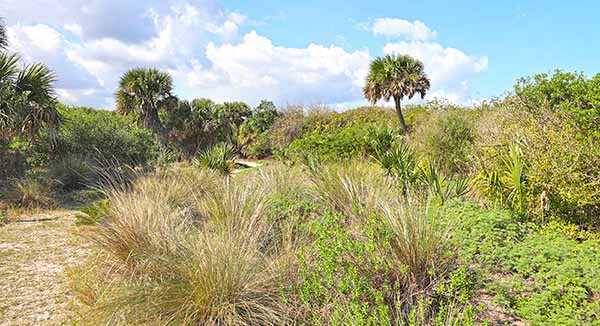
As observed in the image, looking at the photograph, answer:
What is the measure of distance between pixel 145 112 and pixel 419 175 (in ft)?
54.4

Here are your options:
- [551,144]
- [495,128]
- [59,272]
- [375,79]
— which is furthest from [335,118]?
[59,272]

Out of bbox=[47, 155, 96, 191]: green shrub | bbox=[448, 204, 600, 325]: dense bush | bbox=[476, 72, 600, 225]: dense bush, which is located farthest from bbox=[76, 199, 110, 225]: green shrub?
bbox=[47, 155, 96, 191]: green shrub

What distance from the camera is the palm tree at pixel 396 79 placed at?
1619 cm

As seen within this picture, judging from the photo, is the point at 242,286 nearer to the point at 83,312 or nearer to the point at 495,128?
the point at 83,312

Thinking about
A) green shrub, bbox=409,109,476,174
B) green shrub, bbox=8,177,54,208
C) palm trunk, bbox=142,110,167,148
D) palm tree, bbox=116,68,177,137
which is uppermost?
palm tree, bbox=116,68,177,137

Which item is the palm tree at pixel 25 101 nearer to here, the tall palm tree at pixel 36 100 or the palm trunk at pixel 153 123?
the tall palm tree at pixel 36 100

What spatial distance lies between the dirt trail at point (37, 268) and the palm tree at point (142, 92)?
12.9m

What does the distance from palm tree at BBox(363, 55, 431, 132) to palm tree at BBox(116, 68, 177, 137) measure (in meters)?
10.6

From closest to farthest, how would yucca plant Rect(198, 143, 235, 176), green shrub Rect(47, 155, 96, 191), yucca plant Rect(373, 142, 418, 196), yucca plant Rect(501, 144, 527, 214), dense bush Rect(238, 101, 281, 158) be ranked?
yucca plant Rect(501, 144, 527, 214)
yucca plant Rect(373, 142, 418, 196)
green shrub Rect(47, 155, 96, 191)
yucca plant Rect(198, 143, 235, 176)
dense bush Rect(238, 101, 281, 158)

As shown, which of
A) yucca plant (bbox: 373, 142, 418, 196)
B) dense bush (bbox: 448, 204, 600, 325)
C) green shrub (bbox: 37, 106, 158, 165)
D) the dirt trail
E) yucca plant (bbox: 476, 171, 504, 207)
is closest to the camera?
dense bush (bbox: 448, 204, 600, 325)

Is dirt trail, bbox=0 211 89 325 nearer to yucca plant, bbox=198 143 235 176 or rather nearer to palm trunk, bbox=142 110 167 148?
yucca plant, bbox=198 143 235 176

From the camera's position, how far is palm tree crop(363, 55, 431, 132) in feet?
53.1

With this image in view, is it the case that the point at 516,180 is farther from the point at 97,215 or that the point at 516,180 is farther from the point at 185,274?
the point at 97,215

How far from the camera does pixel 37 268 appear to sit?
4125 mm
